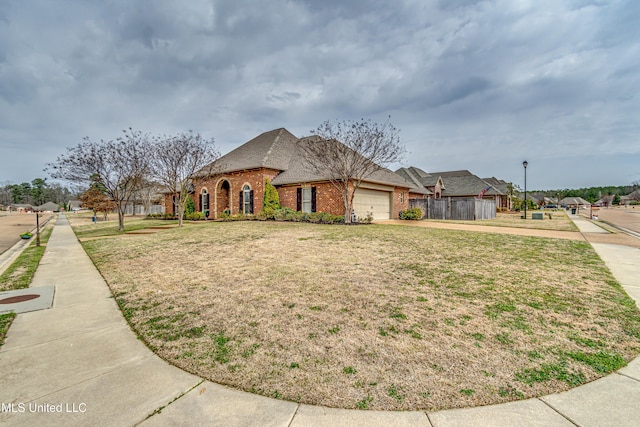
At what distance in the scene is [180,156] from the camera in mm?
20516

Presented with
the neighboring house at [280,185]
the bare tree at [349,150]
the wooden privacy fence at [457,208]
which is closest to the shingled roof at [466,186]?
the wooden privacy fence at [457,208]

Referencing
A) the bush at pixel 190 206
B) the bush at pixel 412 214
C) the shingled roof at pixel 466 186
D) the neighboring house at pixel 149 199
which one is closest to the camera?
the bush at pixel 412 214

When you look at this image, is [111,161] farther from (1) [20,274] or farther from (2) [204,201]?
(1) [20,274]

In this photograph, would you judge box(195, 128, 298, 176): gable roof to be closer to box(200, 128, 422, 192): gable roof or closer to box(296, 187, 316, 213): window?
box(200, 128, 422, 192): gable roof

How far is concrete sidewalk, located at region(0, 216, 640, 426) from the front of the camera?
206 centimetres

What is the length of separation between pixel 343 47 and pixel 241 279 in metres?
12.5

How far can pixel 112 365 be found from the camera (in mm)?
2857

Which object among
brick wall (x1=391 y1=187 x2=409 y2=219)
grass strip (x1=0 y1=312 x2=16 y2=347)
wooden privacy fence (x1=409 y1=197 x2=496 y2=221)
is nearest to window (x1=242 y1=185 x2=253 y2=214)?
brick wall (x1=391 y1=187 x2=409 y2=219)

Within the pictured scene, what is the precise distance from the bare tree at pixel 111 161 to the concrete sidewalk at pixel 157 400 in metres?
17.5

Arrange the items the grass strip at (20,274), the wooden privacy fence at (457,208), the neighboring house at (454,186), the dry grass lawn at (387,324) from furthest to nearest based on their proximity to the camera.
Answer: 1. the neighboring house at (454,186)
2. the wooden privacy fence at (457,208)
3. the grass strip at (20,274)
4. the dry grass lawn at (387,324)

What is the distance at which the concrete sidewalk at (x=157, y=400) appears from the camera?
81.1 inches

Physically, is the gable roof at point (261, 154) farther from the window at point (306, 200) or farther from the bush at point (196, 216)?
the bush at point (196, 216)

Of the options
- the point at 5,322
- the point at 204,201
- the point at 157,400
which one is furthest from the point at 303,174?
the point at 157,400

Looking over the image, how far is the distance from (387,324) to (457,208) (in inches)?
951
